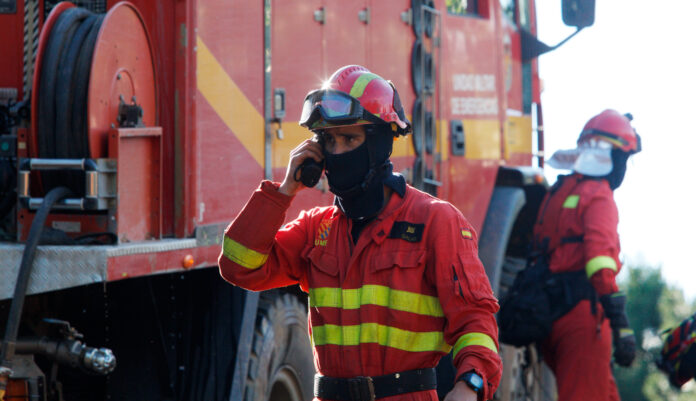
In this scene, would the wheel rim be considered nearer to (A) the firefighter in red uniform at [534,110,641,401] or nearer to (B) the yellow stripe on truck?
(B) the yellow stripe on truck

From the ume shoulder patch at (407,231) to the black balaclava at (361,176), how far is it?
92 mm

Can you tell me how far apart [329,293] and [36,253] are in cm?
107

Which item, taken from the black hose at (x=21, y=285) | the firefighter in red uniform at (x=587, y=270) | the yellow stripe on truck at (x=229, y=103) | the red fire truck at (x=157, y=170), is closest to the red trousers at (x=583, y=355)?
the firefighter in red uniform at (x=587, y=270)

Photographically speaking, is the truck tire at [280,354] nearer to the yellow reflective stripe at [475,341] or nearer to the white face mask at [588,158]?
the yellow reflective stripe at [475,341]

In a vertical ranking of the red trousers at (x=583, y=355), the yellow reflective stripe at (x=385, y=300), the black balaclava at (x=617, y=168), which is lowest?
the red trousers at (x=583, y=355)

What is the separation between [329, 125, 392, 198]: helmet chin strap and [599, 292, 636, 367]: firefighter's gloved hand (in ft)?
9.99

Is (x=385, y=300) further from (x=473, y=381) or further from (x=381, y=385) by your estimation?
(x=473, y=381)

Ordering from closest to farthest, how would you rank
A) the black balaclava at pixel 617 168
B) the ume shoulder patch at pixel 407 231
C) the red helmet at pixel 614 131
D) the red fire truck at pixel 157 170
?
the ume shoulder patch at pixel 407 231 < the red fire truck at pixel 157 170 < the black balaclava at pixel 617 168 < the red helmet at pixel 614 131

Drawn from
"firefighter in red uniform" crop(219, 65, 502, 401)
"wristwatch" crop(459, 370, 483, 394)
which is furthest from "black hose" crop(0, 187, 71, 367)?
"wristwatch" crop(459, 370, 483, 394)

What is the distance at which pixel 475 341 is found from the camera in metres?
3.26

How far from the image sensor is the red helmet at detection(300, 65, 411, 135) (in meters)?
3.53

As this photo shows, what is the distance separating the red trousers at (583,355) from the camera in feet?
20.6

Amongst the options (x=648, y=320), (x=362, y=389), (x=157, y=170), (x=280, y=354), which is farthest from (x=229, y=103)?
(x=648, y=320)

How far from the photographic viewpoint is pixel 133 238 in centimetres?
420
